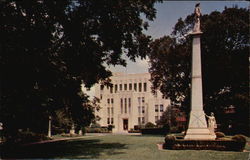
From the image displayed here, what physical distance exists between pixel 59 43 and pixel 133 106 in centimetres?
5990

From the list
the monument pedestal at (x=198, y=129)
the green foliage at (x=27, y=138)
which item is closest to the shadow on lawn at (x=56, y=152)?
the monument pedestal at (x=198, y=129)

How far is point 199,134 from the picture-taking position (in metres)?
19.8

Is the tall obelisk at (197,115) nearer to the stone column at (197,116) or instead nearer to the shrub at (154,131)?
the stone column at (197,116)

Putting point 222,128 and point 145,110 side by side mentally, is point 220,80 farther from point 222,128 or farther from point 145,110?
point 145,110

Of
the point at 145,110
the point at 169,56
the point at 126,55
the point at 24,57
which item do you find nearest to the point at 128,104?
the point at 145,110

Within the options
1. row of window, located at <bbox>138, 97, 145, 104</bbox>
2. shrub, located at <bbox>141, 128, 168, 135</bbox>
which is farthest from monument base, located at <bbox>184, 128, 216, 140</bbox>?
row of window, located at <bbox>138, 97, 145, 104</bbox>

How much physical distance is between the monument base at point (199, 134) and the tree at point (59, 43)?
23.9 ft

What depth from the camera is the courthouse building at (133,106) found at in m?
74.2

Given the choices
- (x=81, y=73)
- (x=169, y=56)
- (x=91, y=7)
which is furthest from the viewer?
(x=169, y=56)

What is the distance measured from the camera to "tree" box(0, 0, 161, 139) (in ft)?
43.5

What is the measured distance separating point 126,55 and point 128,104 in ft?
190

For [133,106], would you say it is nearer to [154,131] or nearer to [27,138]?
[154,131]

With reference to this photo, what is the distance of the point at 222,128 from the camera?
150 feet

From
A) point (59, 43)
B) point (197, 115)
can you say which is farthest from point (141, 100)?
point (59, 43)
